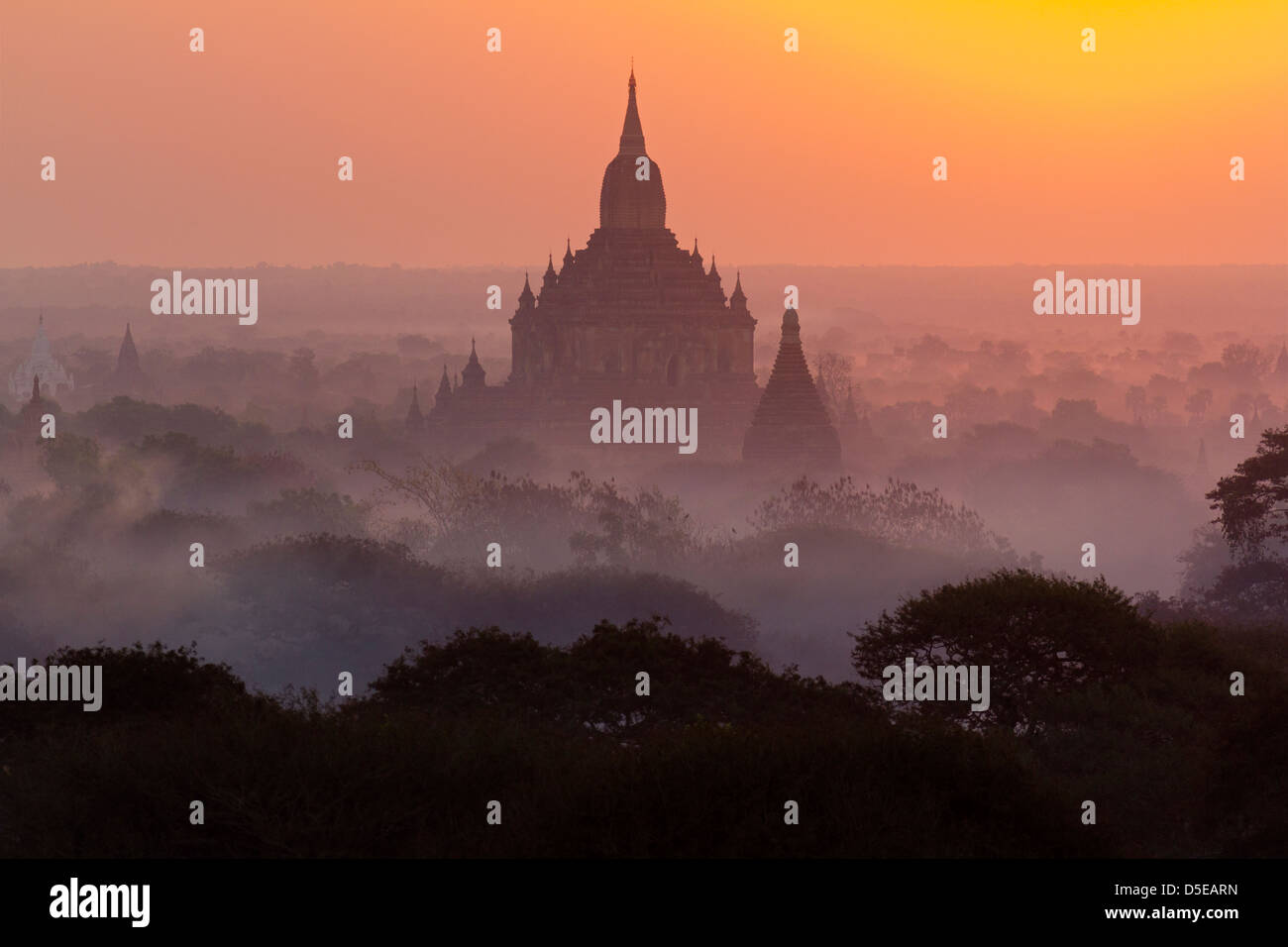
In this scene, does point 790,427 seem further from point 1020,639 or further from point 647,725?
point 647,725

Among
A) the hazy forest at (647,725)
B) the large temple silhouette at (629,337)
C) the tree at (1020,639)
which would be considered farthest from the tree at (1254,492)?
the large temple silhouette at (629,337)

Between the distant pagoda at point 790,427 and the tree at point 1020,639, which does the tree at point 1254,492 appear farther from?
the distant pagoda at point 790,427

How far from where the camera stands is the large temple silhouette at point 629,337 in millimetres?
147500

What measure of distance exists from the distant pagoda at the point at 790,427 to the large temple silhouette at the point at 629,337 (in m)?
13.6

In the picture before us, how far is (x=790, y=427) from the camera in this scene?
5438 inches

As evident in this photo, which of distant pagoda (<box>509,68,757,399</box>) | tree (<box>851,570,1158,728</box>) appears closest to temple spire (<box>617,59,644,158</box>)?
distant pagoda (<box>509,68,757,399</box>)

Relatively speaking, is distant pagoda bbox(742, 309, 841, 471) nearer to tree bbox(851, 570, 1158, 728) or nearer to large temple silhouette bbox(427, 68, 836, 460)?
large temple silhouette bbox(427, 68, 836, 460)

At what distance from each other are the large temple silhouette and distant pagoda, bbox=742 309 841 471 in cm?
1356

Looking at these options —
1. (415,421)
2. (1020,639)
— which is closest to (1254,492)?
(1020,639)

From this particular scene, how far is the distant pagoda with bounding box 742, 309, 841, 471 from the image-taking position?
138 m
